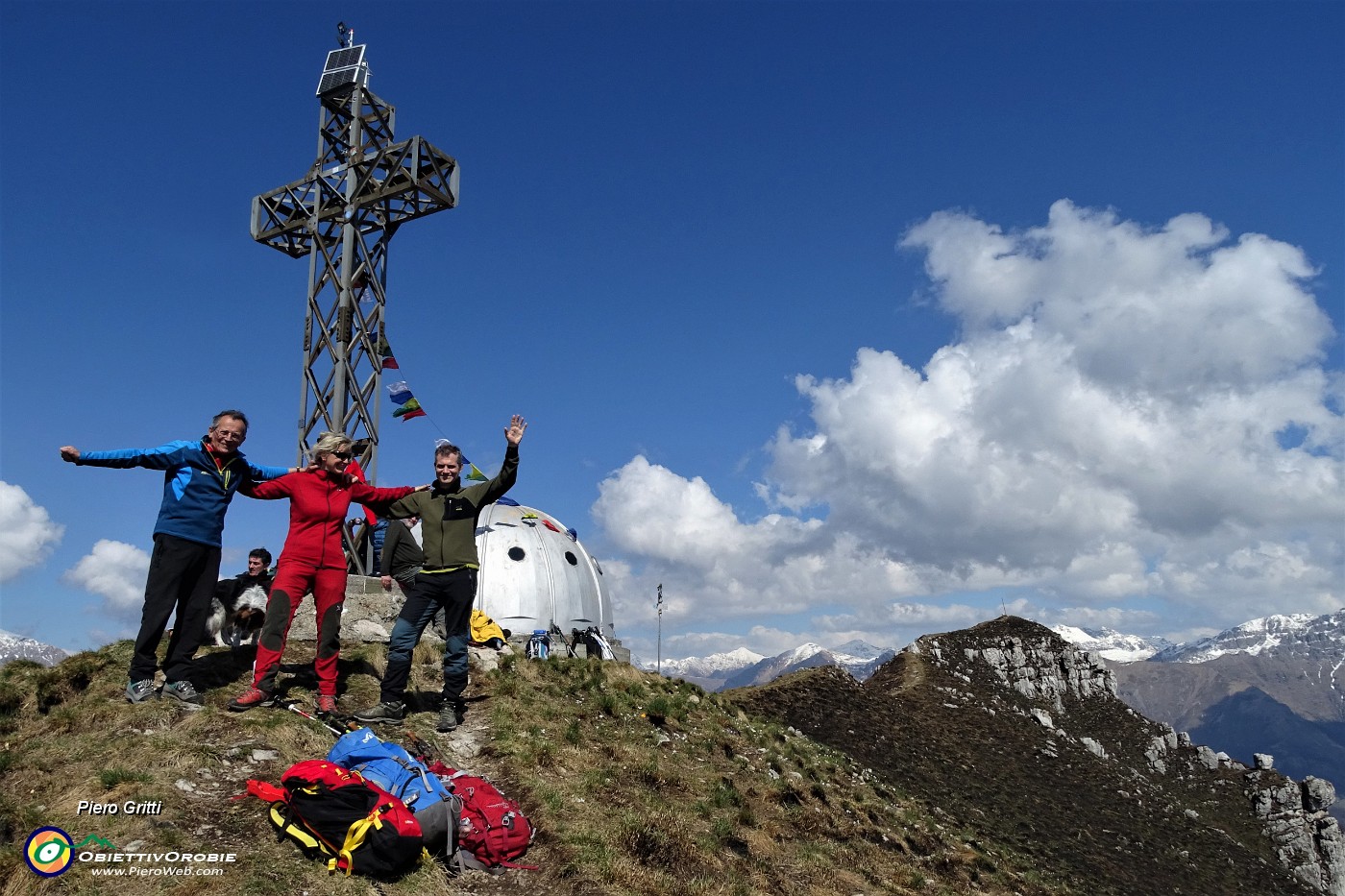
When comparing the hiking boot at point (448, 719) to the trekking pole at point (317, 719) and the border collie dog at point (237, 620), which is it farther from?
the border collie dog at point (237, 620)

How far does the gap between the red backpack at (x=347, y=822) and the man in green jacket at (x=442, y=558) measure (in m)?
2.44

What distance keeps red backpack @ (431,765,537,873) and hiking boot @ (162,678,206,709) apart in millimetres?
2926

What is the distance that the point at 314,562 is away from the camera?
8266 mm

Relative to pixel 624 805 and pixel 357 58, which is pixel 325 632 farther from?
pixel 357 58

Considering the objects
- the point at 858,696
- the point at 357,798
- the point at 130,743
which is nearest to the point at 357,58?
the point at 130,743

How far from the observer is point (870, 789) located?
14.6 metres

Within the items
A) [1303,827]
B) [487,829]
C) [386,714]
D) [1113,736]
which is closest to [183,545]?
[386,714]

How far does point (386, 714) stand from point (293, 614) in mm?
1426

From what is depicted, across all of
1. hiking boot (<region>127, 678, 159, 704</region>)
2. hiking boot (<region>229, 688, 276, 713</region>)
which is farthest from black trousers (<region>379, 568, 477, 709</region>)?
hiking boot (<region>127, 678, 159, 704</region>)

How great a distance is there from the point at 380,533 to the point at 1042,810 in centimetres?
2050

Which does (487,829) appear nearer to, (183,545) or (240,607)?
(183,545)

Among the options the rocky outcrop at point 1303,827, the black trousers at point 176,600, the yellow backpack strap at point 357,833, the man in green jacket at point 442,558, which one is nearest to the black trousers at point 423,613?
the man in green jacket at point 442,558

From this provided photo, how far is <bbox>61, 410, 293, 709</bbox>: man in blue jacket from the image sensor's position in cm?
788

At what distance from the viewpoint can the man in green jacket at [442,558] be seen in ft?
27.7
